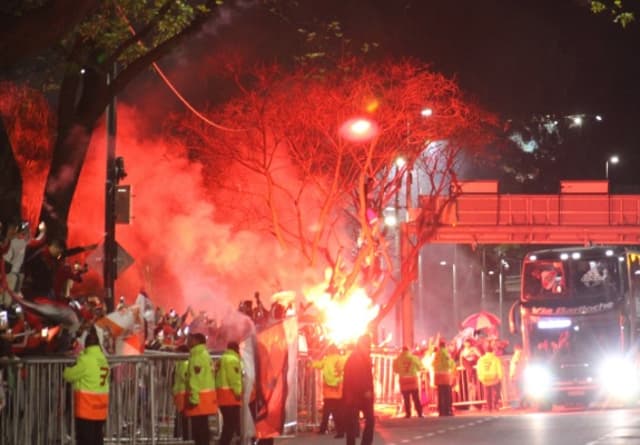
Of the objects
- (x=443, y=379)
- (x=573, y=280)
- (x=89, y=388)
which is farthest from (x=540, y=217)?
(x=89, y=388)

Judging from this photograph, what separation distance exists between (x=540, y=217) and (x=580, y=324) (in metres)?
15.5

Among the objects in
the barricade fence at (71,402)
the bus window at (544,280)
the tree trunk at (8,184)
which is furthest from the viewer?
the bus window at (544,280)

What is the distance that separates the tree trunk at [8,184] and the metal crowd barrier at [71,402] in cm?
300

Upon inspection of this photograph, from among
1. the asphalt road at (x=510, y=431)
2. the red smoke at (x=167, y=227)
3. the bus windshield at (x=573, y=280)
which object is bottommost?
the asphalt road at (x=510, y=431)

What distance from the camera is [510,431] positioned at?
2197cm

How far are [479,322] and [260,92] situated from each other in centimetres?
1085

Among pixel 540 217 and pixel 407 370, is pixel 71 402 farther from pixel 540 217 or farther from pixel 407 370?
pixel 540 217

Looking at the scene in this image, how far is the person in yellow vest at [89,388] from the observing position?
15.4m

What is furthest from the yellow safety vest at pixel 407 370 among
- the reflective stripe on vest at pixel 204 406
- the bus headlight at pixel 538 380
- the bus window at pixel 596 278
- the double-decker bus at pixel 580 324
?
the reflective stripe on vest at pixel 204 406

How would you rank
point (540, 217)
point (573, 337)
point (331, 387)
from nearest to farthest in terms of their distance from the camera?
point (331, 387) → point (573, 337) → point (540, 217)

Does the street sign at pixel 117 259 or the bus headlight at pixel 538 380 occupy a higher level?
the street sign at pixel 117 259

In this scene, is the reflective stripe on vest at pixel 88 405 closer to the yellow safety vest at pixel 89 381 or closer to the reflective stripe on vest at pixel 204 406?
the yellow safety vest at pixel 89 381

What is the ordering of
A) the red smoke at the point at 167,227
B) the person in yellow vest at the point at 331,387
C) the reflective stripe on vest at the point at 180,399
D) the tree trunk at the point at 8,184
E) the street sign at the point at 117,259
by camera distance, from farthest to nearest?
1. the red smoke at the point at 167,227
2. the person in yellow vest at the point at 331,387
3. the street sign at the point at 117,259
4. the tree trunk at the point at 8,184
5. the reflective stripe on vest at the point at 180,399

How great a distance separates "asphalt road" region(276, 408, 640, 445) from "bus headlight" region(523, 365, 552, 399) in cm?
643
